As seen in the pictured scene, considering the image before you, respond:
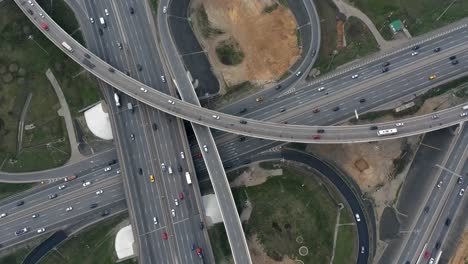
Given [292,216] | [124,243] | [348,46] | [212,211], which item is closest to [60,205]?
[124,243]

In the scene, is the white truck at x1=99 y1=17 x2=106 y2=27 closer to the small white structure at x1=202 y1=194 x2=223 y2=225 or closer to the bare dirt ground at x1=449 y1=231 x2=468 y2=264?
the small white structure at x1=202 y1=194 x2=223 y2=225

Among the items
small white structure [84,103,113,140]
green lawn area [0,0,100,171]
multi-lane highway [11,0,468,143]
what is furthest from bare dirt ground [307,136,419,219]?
green lawn area [0,0,100,171]

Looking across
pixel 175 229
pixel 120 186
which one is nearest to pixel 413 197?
pixel 175 229

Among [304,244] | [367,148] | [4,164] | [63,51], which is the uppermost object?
[63,51]

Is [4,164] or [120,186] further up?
[4,164]

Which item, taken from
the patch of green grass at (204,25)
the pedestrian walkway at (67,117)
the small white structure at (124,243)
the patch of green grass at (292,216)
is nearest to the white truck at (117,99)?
the pedestrian walkway at (67,117)

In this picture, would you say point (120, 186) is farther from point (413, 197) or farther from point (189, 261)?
point (413, 197)
